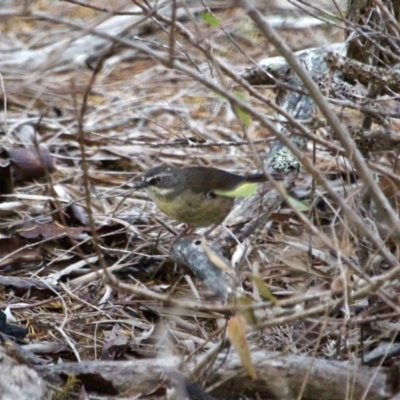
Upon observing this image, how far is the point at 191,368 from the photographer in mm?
3896

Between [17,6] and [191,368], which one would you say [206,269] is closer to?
[191,368]

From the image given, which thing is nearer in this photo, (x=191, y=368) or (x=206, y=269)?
(x=191, y=368)

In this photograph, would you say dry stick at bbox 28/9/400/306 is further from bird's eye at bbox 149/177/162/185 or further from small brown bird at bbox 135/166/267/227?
bird's eye at bbox 149/177/162/185

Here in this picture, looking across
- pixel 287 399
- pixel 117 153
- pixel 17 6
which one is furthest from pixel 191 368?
pixel 17 6

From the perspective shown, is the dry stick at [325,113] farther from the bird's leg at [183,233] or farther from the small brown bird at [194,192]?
the small brown bird at [194,192]

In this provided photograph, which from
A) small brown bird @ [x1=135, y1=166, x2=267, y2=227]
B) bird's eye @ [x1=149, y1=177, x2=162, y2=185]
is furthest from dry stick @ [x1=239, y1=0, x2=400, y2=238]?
bird's eye @ [x1=149, y1=177, x2=162, y2=185]

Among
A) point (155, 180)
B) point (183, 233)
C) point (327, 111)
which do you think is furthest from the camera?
point (155, 180)

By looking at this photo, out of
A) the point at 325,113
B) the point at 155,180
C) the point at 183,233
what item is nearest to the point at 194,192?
the point at 155,180

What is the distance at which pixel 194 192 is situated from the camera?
21.1 feet

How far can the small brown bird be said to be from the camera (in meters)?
6.22

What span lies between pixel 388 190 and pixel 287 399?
2025 millimetres

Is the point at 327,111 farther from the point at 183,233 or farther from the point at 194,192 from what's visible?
the point at 194,192

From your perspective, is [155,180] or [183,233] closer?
[183,233]

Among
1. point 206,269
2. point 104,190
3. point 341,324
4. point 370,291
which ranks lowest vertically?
point 104,190
